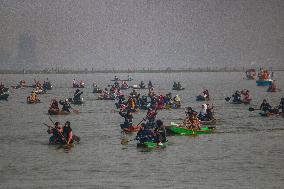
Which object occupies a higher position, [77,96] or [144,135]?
[144,135]

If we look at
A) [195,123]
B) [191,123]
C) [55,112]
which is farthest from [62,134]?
[55,112]

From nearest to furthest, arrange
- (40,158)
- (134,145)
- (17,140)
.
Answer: (40,158) < (134,145) < (17,140)

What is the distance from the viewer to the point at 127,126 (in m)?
61.3

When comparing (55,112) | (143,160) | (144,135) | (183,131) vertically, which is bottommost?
(143,160)

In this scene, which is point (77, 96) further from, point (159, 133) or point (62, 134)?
point (159, 133)

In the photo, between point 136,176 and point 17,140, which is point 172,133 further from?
point 136,176

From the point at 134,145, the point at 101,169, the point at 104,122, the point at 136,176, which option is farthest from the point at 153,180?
the point at 104,122

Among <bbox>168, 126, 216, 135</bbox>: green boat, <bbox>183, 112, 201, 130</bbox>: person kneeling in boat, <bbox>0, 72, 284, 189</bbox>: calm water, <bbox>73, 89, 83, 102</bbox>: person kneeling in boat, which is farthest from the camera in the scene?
<bbox>73, 89, 83, 102</bbox>: person kneeling in boat

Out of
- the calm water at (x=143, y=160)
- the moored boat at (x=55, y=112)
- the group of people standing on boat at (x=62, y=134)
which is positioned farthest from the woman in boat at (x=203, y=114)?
the moored boat at (x=55, y=112)

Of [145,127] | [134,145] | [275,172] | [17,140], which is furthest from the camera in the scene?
[17,140]

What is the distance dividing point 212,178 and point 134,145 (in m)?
14.6

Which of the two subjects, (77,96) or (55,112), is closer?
(55,112)

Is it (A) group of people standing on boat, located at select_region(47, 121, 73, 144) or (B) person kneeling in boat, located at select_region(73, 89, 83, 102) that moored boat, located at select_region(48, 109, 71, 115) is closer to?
(B) person kneeling in boat, located at select_region(73, 89, 83, 102)

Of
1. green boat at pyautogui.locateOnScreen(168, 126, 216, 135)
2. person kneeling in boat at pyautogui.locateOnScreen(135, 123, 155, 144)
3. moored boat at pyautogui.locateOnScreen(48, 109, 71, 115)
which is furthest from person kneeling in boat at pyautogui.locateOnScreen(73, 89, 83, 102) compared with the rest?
person kneeling in boat at pyautogui.locateOnScreen(135, 123, 155, 144)
